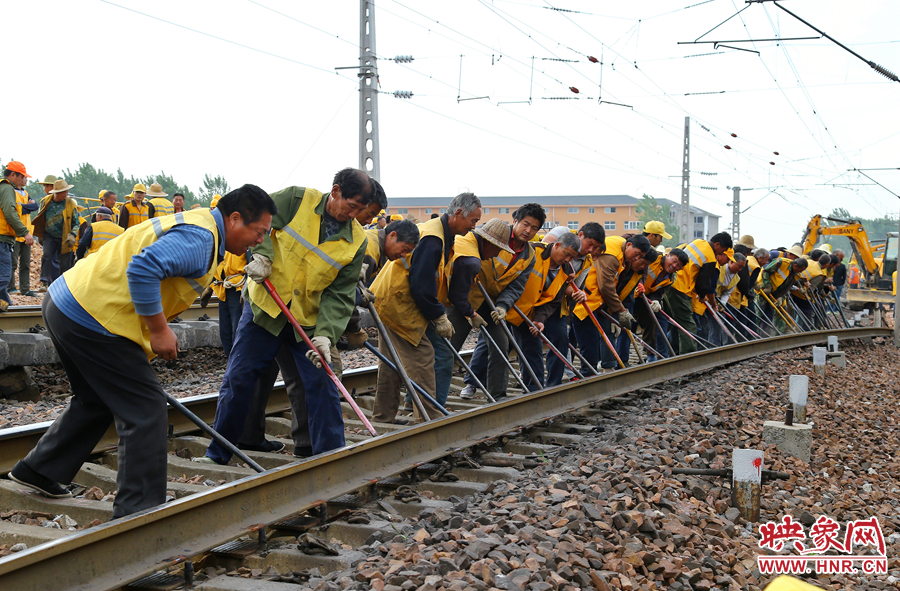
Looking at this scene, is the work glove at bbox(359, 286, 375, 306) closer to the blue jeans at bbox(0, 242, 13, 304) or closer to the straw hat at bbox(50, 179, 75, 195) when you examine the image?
the blue jeans at bbox(0, 242, 13, 304)

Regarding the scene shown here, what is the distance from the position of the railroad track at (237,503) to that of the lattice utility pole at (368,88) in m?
10.8

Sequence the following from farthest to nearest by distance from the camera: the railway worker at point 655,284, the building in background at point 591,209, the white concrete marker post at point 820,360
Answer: the building in background at point 591,209
the white concrete marker post at point 820,360
the railway worker at point 655,284

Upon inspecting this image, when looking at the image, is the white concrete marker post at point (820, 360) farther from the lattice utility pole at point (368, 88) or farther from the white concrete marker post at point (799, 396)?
the lattice utility pole at point (368, 88)

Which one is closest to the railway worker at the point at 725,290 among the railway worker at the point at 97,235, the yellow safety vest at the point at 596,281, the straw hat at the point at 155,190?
the yellow safety vest at the point at 596,281

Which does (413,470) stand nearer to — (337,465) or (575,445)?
(337,465)

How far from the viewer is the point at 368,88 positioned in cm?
1655

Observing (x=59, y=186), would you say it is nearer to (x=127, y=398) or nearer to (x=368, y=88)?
(x=368, y=88)

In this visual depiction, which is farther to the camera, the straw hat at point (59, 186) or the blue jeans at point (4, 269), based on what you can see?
the straw hat at point (59, 186)

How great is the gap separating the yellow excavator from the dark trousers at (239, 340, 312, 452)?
21.7m

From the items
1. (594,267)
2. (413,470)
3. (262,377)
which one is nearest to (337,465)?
(413,470)

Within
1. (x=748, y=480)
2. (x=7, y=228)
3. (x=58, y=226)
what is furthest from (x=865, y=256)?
(x=7, y=228)

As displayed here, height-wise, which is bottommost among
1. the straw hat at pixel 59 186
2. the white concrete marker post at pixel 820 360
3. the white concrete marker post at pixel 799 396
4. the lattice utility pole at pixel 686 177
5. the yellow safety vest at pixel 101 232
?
the white concrete marker post at pixel 820 360

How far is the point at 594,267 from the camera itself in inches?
354

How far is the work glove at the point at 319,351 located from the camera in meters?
4.59
